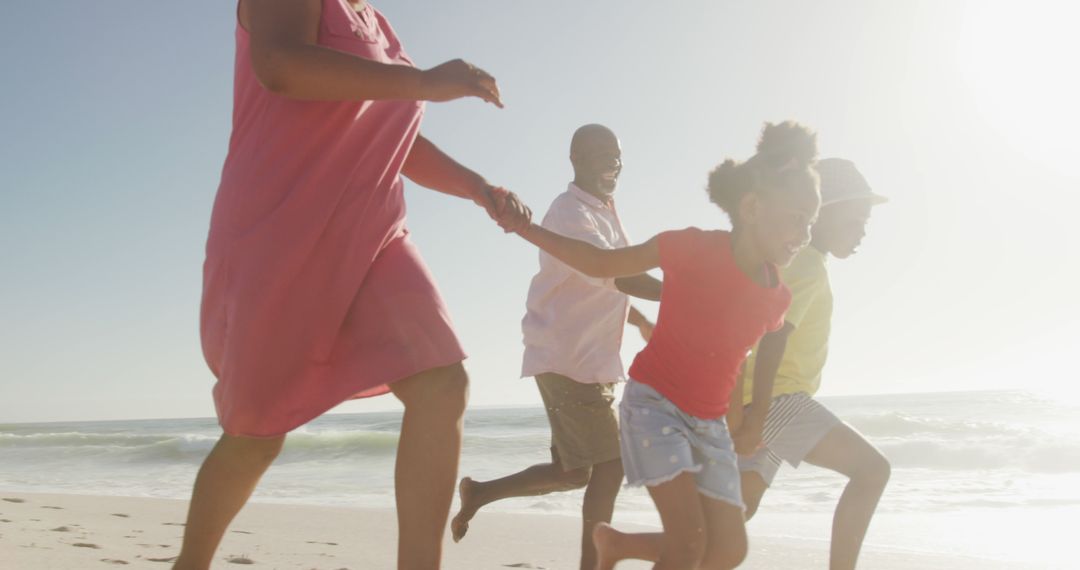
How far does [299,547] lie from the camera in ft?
17.7

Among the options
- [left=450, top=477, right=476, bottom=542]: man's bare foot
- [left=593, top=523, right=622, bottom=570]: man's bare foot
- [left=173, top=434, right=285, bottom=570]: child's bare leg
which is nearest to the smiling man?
[left=450, top=477, right=476, bottom=542]: man's bare foot

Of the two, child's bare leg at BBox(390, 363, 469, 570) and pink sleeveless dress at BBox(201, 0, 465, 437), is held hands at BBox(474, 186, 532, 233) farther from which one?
child's bare leg at BBox(390, 363, 469, 570)

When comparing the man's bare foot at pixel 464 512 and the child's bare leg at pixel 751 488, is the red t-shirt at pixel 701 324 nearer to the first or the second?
the child's bare leg at pixel 751 488

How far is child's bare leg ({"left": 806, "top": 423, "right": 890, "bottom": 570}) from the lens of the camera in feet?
11.0

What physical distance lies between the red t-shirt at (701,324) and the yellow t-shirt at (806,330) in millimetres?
626

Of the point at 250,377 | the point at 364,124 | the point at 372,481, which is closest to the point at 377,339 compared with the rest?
the point at 250,377

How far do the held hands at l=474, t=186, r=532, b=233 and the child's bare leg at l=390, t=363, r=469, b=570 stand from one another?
0.69m

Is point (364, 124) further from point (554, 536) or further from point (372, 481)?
point (372, 481)

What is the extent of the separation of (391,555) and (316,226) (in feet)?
12.2

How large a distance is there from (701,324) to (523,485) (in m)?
1.47

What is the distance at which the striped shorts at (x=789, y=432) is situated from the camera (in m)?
3.41

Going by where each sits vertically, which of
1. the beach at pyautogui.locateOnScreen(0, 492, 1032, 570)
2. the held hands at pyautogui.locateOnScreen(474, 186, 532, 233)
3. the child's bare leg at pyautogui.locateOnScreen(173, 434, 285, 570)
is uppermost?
the held hands at pyautogui.locateOnScreen(474, 186, 532, 233)

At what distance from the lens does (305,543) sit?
5.64m

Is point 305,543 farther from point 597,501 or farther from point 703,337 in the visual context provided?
point 703,337
